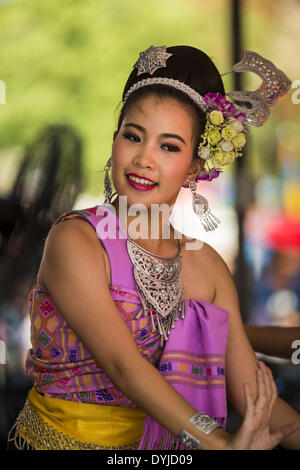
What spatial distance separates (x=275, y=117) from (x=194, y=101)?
12.2 ft

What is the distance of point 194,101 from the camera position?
1599 millimetres

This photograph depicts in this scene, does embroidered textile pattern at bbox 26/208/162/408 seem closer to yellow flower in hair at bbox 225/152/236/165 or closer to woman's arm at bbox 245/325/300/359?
yellow flower in hair at bbox 225/152/236/165

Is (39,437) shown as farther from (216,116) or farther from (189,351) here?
(216,116)

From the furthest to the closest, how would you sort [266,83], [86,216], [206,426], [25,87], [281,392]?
[25,87], [281,392], [266,83], [86,216], [206,426]

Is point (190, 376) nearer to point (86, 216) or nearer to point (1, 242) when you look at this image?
point (86, 216)

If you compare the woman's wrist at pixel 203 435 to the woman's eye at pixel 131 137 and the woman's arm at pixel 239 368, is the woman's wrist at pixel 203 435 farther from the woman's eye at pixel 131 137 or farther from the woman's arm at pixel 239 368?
the woman's eye at pixel 131 137

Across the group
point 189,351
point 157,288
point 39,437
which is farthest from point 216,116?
point 39,437

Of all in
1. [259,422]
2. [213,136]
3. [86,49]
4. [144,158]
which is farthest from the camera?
[86,49]

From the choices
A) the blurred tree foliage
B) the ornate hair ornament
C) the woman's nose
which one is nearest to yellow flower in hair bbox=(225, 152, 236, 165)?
the ornate hair ornament

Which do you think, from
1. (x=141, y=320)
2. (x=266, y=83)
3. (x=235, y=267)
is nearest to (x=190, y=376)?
(x=141, y=320)

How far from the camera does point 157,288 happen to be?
156cm

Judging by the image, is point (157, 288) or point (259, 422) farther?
point (157, 288)

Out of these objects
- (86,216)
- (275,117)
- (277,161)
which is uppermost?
(275,117)

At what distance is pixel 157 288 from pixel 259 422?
0.46 metres
